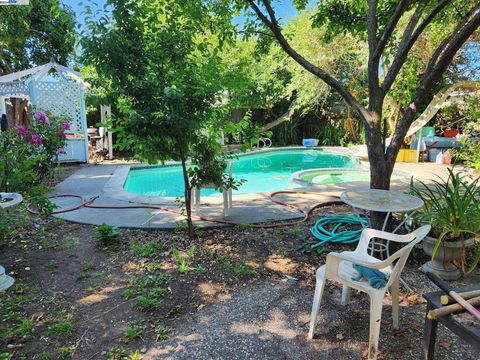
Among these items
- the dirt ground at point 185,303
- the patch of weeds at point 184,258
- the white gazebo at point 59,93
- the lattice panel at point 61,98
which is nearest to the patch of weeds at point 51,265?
the dirt ground at point 185,303

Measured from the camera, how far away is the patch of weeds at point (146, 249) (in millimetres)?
3389

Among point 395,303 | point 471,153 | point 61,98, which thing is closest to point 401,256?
point 395,303

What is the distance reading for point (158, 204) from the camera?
5156mm

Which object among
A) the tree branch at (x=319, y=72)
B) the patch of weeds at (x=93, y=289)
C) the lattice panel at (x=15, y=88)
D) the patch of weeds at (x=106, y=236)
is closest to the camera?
the patch of weeds at (x=93, y=289)

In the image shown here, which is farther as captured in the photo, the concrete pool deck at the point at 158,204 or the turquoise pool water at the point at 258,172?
the turquoise pool water at the point at 258,172

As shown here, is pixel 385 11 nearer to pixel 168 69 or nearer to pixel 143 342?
pixel 168 69

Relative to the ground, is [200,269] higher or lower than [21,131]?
lower

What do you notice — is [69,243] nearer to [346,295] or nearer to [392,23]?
[346,295]

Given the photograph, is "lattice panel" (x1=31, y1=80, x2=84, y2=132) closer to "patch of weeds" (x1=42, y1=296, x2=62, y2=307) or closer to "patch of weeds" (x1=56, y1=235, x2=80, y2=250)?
"patch of weeds" (x1=56, y1=235, x2=80, y2=250)

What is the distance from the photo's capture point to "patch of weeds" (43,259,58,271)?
3.15 meters

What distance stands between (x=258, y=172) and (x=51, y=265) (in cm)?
801

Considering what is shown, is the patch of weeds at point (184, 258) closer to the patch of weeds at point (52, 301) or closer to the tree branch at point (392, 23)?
the patch of weeds at point (52, 301)

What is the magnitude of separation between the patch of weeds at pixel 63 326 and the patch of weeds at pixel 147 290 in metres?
0.42

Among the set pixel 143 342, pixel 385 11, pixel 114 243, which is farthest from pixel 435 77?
pixel 114 243
